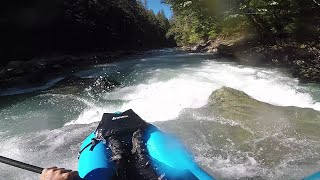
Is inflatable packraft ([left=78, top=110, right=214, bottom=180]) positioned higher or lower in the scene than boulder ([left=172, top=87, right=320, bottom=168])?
higher

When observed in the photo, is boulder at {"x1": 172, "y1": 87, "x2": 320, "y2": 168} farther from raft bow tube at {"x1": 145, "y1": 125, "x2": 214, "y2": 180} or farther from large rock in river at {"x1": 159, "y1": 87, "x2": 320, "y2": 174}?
raft bow tube at {"x1": 145, "y1": 125, "x2": 214, "y2": 180}

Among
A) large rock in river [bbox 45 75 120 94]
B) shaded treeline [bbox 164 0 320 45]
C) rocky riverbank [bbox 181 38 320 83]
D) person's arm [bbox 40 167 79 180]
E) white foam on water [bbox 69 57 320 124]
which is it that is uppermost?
shaded treeline [bbox 164 0 320 45]

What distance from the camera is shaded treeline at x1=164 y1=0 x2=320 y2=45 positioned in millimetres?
12914

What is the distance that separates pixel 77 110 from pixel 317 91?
5717mm

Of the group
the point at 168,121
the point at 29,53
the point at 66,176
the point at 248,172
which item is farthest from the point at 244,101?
the point at 29,53

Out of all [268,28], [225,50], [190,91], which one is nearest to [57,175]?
[190,91]

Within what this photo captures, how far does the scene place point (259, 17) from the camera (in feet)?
49.0

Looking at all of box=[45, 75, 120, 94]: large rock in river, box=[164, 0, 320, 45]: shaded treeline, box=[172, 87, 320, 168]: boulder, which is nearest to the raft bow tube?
box=[172, 87, 320, 168]: boulder

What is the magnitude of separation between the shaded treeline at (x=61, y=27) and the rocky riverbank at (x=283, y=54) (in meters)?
11.8

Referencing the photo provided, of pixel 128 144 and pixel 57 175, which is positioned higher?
pixel 57 175

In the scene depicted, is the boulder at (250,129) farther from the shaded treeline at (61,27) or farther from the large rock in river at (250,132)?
the shaded treeline at (61,27)

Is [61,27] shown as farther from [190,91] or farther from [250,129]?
[250,129]

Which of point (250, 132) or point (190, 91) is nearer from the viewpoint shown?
point (250, 132)

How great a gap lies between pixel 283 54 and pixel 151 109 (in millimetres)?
6988
